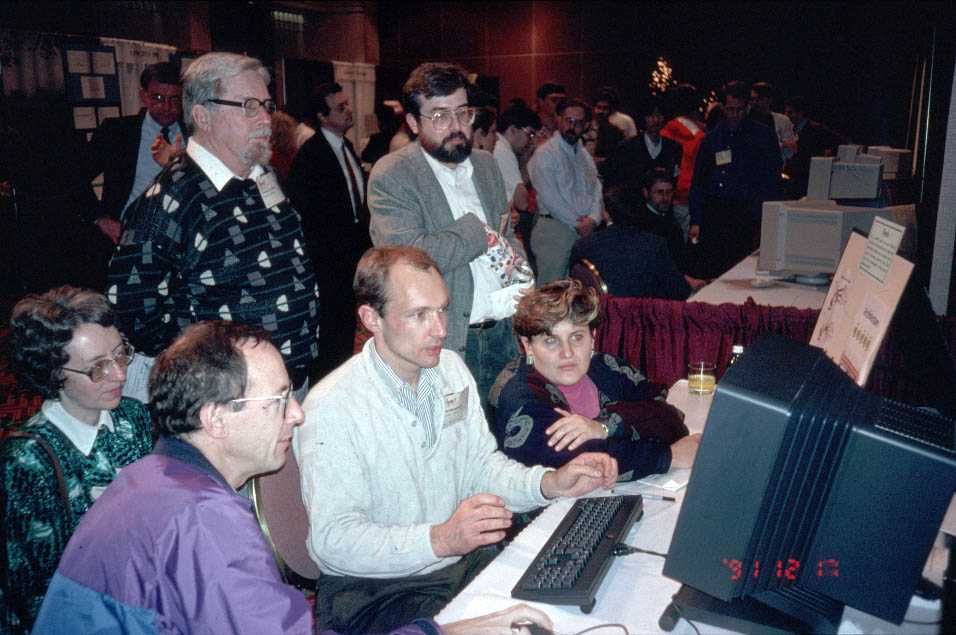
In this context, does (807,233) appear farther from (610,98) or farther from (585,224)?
(610,98)

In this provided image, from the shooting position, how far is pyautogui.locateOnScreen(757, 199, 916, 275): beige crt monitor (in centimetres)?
376

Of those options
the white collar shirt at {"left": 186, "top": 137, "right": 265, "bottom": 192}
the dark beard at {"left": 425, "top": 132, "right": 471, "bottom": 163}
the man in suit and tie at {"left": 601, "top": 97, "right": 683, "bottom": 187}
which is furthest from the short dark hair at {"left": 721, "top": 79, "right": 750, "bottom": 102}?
the white collar shirt at {"left": 186, "top": 137, "right": 265, "bottom": 192}

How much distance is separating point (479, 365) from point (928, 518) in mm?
1669

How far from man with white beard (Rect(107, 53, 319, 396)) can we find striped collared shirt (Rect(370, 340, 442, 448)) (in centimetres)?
46

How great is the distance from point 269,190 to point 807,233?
109 inches

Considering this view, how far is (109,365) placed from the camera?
6.07 feet

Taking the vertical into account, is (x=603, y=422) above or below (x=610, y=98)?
below

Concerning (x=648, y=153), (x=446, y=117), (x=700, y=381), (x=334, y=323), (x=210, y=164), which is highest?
(x=446, y=117)

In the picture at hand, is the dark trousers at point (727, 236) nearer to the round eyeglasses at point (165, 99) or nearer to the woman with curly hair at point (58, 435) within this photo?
the round eyeglasses at point (165, 99)

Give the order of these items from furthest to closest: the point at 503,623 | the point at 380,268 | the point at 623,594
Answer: the point at 380,268, the point at 623,594, the point at 503,623

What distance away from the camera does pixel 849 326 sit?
1.85 m

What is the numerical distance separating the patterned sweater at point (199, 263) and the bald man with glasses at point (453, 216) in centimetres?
42

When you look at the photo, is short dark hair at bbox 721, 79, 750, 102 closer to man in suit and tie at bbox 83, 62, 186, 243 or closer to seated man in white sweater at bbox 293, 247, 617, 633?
man in suit and tie at bbox 83, 62, 186, 243

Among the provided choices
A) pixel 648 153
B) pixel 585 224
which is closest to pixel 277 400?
pixel 585 224
